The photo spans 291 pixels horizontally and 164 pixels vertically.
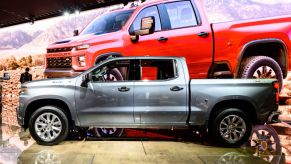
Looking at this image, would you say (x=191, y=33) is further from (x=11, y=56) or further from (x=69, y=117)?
(x=11, y=56)

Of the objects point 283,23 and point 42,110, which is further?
point 283,23

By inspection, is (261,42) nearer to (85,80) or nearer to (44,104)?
(85,80)

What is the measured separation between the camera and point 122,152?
17.6ft

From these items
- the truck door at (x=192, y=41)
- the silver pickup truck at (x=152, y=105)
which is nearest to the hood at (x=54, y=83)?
the silver pickup truck at (x=152, y=105)

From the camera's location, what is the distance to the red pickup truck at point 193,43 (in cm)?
712

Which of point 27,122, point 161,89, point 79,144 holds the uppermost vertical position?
point 161,89

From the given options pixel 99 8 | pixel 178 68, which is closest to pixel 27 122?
pixel 178 68

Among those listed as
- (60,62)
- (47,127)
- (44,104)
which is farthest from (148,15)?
(47,127)

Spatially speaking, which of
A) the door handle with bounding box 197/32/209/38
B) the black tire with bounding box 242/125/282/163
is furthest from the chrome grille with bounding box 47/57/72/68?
the black tire with bounding box 242/125/282/163

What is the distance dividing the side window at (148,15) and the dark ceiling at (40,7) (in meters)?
1.84

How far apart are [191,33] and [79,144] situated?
3.44 metres

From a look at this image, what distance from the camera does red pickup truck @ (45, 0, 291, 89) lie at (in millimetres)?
7125

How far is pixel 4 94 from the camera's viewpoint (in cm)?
1309

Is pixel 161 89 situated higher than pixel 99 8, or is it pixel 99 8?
pixel 99 8
